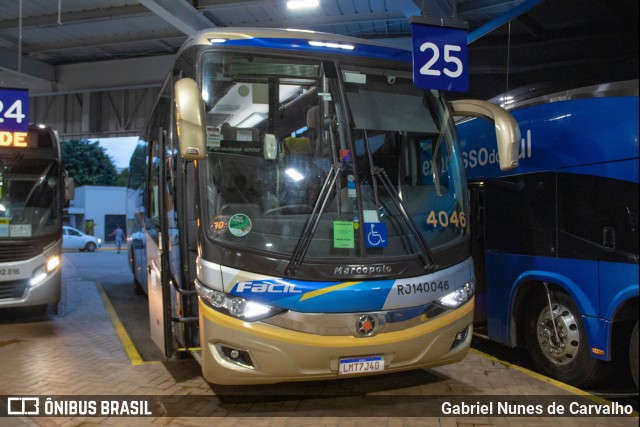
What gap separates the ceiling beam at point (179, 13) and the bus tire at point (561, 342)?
315 inches

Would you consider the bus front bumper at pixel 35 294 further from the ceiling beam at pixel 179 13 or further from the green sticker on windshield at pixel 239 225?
the green sticker on windshield at pixel 239 225

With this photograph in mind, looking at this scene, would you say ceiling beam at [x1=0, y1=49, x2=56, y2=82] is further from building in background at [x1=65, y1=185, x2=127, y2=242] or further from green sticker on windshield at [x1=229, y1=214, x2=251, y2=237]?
building in background at [x1=65, y1=185, x2=127, y2=242]

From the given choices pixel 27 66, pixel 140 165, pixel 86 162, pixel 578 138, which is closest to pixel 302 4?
pixel 140 165

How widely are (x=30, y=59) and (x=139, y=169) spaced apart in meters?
6.91

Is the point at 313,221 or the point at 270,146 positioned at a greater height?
the point at 270,146

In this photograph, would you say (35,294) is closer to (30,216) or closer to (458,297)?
(30,216)

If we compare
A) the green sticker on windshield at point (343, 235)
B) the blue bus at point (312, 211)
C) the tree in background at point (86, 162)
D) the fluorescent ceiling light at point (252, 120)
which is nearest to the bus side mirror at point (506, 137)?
the blue bus at point (312, 211)

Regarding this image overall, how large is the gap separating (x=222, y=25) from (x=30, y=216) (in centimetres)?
573

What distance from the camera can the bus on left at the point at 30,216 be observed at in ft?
26.9

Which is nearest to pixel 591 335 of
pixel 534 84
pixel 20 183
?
pixel 534 84

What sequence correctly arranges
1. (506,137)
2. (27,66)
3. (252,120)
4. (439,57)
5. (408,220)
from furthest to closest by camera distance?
1. (27,66)
2. (439,57)
3. (506,137)
4. (252,120)
5. (408,220)

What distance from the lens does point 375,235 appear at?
4496 millimetres

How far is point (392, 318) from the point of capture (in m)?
4.41

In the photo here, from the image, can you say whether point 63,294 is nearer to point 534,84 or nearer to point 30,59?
point 30,59
